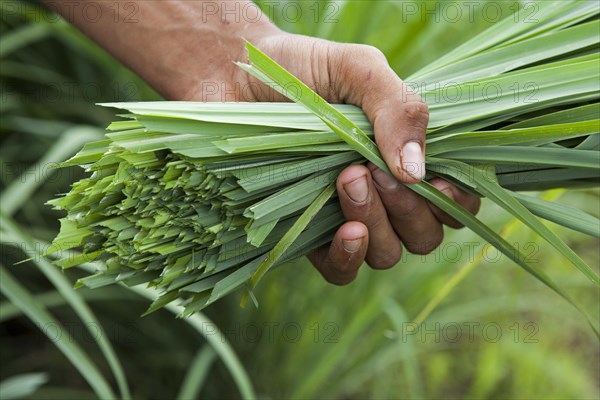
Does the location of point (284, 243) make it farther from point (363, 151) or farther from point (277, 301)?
point (277, 301)

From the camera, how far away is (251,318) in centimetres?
160

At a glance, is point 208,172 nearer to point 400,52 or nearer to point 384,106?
point 384,106

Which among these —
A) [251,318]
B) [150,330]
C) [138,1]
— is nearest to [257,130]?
[138,1]

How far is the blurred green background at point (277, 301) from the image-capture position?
1.49 metres

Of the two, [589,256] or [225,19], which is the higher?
[225,19]

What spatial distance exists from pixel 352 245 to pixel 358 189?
98mm

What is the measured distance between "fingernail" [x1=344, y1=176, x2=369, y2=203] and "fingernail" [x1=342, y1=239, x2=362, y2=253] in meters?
0.07

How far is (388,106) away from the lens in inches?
37.1

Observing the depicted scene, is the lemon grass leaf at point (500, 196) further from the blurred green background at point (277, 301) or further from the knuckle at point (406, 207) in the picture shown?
the blurred green background at point (277, 301)

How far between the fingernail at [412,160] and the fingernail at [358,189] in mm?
64

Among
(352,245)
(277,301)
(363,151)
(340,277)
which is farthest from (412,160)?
(277,301)

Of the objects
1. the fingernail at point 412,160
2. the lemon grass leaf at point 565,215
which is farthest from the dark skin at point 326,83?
the lemon grass leaf at point 565,215

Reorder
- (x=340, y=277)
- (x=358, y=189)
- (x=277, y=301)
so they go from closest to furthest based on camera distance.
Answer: (x=358, y=189) → (x=340, y=277) → (x=277, y=301)

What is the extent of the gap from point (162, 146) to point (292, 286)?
781mm
